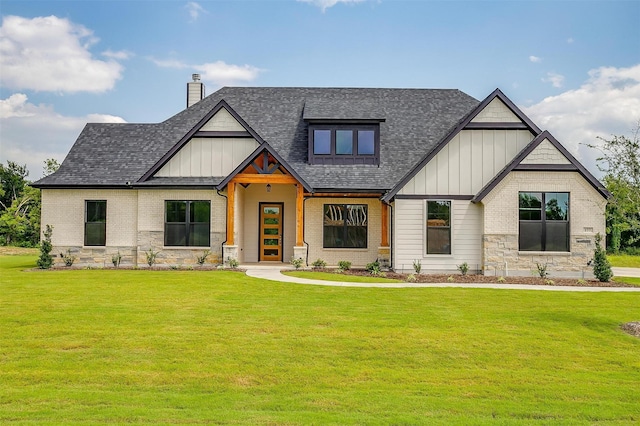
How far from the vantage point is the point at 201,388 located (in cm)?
621

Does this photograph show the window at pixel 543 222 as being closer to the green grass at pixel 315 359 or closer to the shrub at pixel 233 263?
the green grass at pixel 315 359

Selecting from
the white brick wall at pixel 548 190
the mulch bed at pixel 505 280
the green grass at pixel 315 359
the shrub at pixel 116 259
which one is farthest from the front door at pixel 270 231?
the green grass at pixel 315 359

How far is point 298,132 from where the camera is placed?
23.8 m

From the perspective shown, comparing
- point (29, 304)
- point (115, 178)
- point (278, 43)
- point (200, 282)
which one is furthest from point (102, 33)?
point (29, 304)

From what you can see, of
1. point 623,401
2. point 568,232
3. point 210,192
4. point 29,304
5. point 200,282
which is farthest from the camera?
point 210,192

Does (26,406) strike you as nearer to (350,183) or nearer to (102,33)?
(350,183)

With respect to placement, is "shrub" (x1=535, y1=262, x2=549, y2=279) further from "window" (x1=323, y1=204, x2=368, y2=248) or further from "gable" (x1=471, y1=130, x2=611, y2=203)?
"window" (x1=323, y1=204, x2=368, y2=248)

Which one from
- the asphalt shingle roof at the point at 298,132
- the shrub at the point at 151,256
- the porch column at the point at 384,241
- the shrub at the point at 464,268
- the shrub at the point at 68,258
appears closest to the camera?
the shrub at the point at 464,268

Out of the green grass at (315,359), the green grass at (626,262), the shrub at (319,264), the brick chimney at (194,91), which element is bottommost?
the green grass at (315,359)

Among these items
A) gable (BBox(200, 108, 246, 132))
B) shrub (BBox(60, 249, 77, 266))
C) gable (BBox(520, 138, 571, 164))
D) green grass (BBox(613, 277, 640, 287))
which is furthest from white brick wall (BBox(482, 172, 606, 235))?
shrub (BBox(60, 249, 77, 266))

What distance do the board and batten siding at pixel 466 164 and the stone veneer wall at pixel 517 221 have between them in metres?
0.99

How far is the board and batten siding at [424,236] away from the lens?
18781mm

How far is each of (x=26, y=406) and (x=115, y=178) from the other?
17388 millimetres

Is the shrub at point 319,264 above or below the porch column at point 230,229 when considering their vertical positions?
below
